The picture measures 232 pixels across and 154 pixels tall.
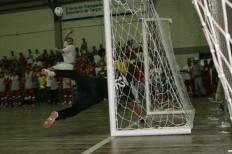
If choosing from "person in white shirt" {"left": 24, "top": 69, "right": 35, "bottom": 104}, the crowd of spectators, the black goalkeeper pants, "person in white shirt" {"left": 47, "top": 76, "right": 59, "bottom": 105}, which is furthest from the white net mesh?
"person in white shirt" {"left": 24, "top": 69, "right": 35, "bottom": 104}

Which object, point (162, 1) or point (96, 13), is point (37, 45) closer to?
point (96, 13)

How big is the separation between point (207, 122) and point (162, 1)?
11.7m

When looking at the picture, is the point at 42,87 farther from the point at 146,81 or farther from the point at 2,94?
the point at 146,81

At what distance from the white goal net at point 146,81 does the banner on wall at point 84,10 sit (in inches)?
372

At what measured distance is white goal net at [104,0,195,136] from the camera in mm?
7074

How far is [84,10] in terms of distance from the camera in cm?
2064

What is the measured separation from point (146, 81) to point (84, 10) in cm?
1127

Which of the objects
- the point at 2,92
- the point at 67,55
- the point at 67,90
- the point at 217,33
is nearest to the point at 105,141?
the point at 67,55

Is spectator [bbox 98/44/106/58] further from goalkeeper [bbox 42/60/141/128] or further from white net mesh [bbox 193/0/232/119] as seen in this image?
white net mesh [bbox 193/0/232/119]

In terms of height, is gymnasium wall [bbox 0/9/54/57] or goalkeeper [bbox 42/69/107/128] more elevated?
gymnasium wall [bbox 0/9/54/57]

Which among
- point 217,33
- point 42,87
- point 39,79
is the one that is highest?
point 217,33

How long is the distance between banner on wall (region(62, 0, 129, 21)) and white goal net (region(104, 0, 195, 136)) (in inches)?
372

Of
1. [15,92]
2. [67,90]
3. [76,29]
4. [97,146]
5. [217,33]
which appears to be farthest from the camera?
[76,29]

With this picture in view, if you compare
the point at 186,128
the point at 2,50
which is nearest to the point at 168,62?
the point at 186,128
